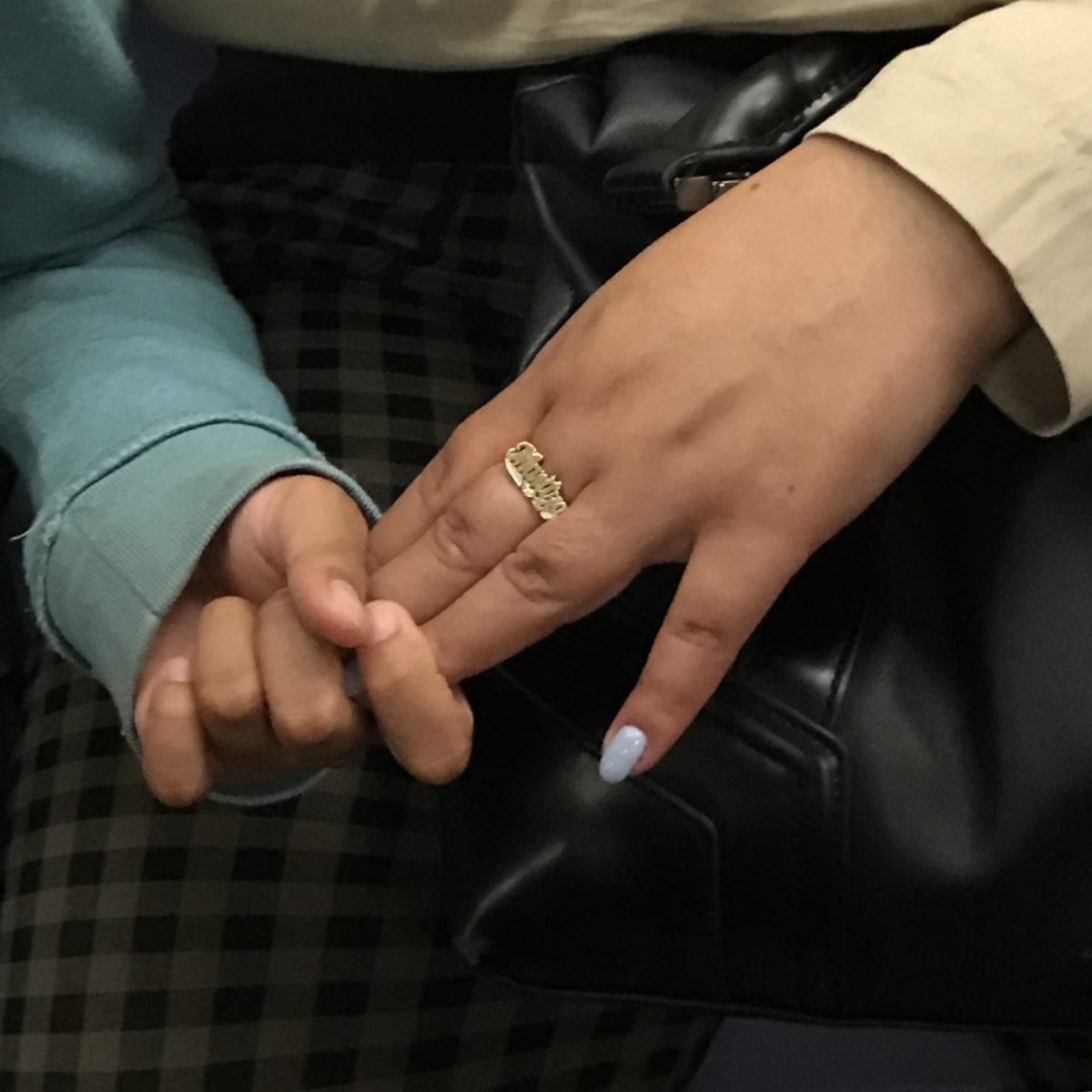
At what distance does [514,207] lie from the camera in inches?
25.6

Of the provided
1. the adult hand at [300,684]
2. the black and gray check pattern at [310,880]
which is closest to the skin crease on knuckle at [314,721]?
the adult hand at [300,684]

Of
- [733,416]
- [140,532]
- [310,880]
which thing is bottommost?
[310,880]

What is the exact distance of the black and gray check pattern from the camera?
605 millimetres

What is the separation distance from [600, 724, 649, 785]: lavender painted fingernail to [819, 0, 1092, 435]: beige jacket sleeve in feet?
0.63

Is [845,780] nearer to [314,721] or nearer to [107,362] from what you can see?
[314,721]

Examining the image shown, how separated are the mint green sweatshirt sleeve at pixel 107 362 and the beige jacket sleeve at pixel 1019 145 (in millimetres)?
245

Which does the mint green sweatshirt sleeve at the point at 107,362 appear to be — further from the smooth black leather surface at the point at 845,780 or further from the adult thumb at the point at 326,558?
the smooth black leather surface at the point at 845,780

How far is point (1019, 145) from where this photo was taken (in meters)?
0.42

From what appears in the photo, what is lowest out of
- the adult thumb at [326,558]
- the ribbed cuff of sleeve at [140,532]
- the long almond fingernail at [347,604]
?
the ribbed cuff of sleeve at [140,532]

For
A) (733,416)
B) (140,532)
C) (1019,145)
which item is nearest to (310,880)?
(140,532)

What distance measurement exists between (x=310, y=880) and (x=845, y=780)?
293 mm

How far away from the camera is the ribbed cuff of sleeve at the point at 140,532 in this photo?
0.46 meters

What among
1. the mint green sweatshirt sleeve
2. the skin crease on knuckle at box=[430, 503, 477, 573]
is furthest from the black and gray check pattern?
the skin crease on knuckle at box=[430, 503, 477, 573]

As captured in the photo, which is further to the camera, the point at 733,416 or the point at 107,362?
the point at 107,362
